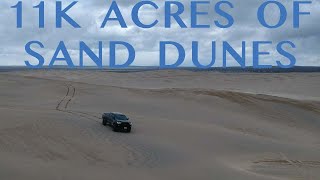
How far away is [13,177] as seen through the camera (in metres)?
13.4

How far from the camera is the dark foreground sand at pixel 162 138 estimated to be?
15891mm

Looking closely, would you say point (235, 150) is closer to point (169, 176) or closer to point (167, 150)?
point (167, 150)

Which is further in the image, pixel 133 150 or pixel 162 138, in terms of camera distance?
pixel 162 138

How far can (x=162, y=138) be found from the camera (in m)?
22.4

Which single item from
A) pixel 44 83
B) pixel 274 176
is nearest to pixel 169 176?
pixel 274 176

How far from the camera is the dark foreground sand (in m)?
15.9

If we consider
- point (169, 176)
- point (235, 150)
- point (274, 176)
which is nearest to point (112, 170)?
point (169, 176)

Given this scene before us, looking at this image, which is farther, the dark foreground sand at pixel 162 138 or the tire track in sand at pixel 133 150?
the tire track in sand at pixel 133 150

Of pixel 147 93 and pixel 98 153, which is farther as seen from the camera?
pixel 147 93

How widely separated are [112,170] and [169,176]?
1.88 m

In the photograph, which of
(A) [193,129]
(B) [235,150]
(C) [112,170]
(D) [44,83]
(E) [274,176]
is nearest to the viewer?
(C) [112,170]

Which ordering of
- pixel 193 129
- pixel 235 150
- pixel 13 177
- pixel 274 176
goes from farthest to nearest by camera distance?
pixel 193 129
pixel 235 150
pixel 274 176
pixel 13 177

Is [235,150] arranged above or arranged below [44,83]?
below

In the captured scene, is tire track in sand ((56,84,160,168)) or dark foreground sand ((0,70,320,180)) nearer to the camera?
dark foreground sand ((0,70,320,180))
